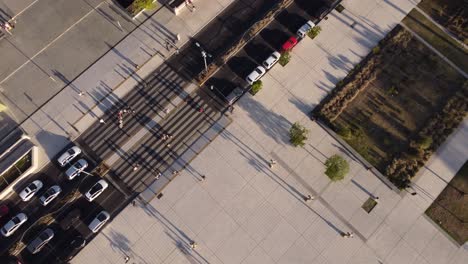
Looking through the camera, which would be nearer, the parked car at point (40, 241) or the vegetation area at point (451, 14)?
the parked car at point (40, 241)

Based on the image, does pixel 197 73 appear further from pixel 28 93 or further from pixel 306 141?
pixel 28 93

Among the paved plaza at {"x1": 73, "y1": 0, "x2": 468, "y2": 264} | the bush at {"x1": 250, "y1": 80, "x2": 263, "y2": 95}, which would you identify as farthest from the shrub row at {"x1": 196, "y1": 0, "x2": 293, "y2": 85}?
the paved plaza at {"x1": 73, "y1": 0, "x2": 468, "y2": 264}

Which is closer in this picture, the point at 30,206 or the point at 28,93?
the point at 30,206

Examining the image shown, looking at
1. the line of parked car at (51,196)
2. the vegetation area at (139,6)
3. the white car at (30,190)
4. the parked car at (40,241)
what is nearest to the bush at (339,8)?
the vegetation area at (139,6)

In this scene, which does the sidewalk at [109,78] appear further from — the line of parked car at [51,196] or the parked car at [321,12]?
the parked car at [321,12]

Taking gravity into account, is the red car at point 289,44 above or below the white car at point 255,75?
above

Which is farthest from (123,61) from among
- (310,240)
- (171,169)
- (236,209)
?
(310,240)

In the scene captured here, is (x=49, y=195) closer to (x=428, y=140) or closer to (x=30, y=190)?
(x=30, y=190)
